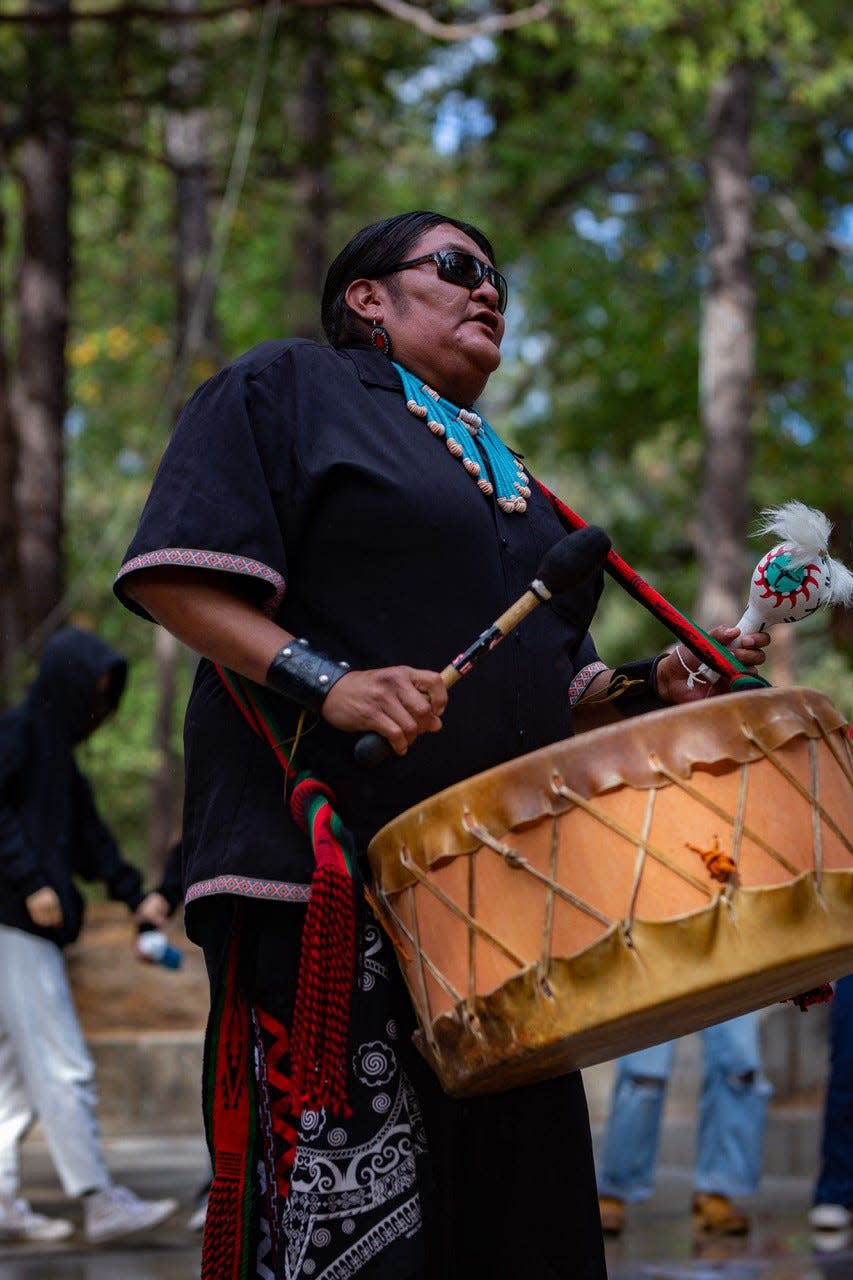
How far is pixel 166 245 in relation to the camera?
21.7 m

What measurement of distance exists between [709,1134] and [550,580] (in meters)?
4.48

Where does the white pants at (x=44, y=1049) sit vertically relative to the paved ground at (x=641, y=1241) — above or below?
above

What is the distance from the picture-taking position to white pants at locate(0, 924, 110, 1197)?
650 cm

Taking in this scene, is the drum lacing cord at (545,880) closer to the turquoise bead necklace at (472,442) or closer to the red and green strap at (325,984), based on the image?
the red and green strap at (325,984)

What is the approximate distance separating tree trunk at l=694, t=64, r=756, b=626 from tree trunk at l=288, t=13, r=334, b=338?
302 centimetres

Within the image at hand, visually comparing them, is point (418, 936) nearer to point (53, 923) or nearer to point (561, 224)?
point (53, 923)

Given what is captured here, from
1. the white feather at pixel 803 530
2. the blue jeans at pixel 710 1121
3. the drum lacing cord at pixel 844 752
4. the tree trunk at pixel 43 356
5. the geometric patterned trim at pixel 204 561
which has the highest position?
the tree trunk at pixel 43 356

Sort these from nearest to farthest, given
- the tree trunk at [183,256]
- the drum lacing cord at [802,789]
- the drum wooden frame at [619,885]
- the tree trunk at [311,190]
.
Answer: the drum wooden frame at [619,885], the drum lacing cord at [802,789], the tree trunk at [183,256], the tree trunk at [311,190]

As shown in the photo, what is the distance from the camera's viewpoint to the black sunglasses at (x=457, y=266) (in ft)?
10.1

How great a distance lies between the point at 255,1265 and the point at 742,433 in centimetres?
1140

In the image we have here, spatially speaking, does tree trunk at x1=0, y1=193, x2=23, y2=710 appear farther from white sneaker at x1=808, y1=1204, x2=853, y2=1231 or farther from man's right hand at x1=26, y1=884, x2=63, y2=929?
white sneaker at x1=808, y1=1204, x2=853, y2=1231

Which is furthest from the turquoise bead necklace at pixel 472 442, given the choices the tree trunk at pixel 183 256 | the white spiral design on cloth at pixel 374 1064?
the tree trunk at pixel 183 256

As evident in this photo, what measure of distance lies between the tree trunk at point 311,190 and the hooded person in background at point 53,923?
20.3ft

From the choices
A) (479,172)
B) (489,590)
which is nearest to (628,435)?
(479,172)
